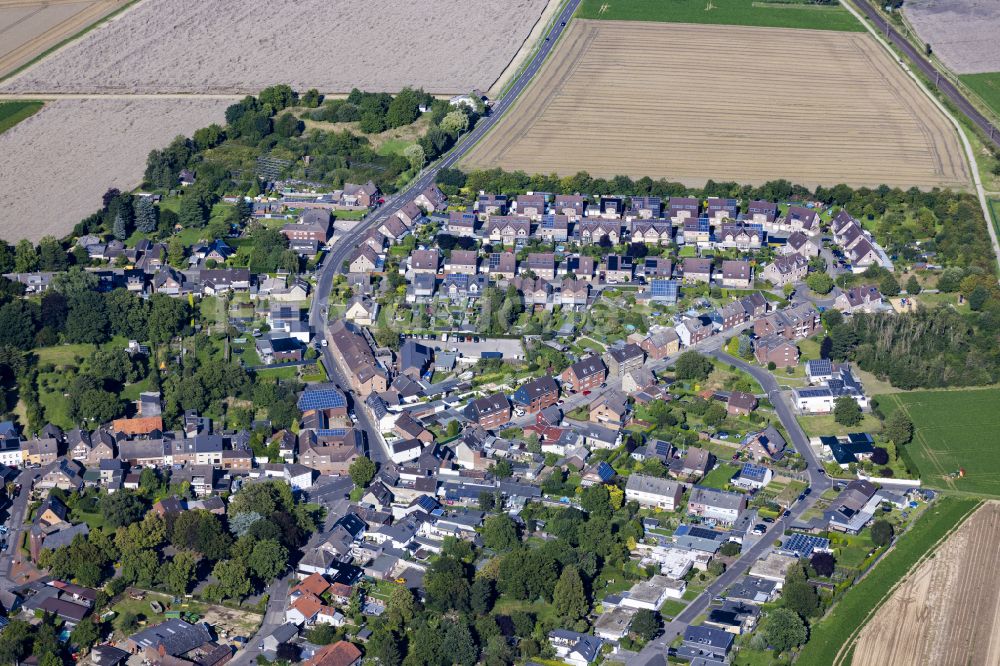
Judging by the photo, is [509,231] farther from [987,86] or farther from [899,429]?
[987,86]

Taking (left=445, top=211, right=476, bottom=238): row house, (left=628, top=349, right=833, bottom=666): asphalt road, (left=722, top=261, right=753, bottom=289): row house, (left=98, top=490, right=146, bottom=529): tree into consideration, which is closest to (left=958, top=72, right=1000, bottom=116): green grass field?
(left=722, top=261, right=753, bottom=289): row house

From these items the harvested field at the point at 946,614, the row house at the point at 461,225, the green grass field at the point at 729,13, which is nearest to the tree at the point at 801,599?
the harvested field at the point at 946,614

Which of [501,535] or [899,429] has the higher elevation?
[899,429]

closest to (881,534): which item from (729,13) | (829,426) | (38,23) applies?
(829,426)

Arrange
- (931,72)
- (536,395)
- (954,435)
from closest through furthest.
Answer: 1. (954,435)
2. (536,395)
3. (931,72)

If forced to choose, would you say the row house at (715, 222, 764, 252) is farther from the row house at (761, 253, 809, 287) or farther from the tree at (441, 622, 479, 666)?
the tree at (441, 622, 479, 666)

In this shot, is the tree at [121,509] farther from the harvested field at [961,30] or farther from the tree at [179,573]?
the harvested field at [961,30]

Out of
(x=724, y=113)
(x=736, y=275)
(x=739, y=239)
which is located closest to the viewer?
(x=736, y=275)
